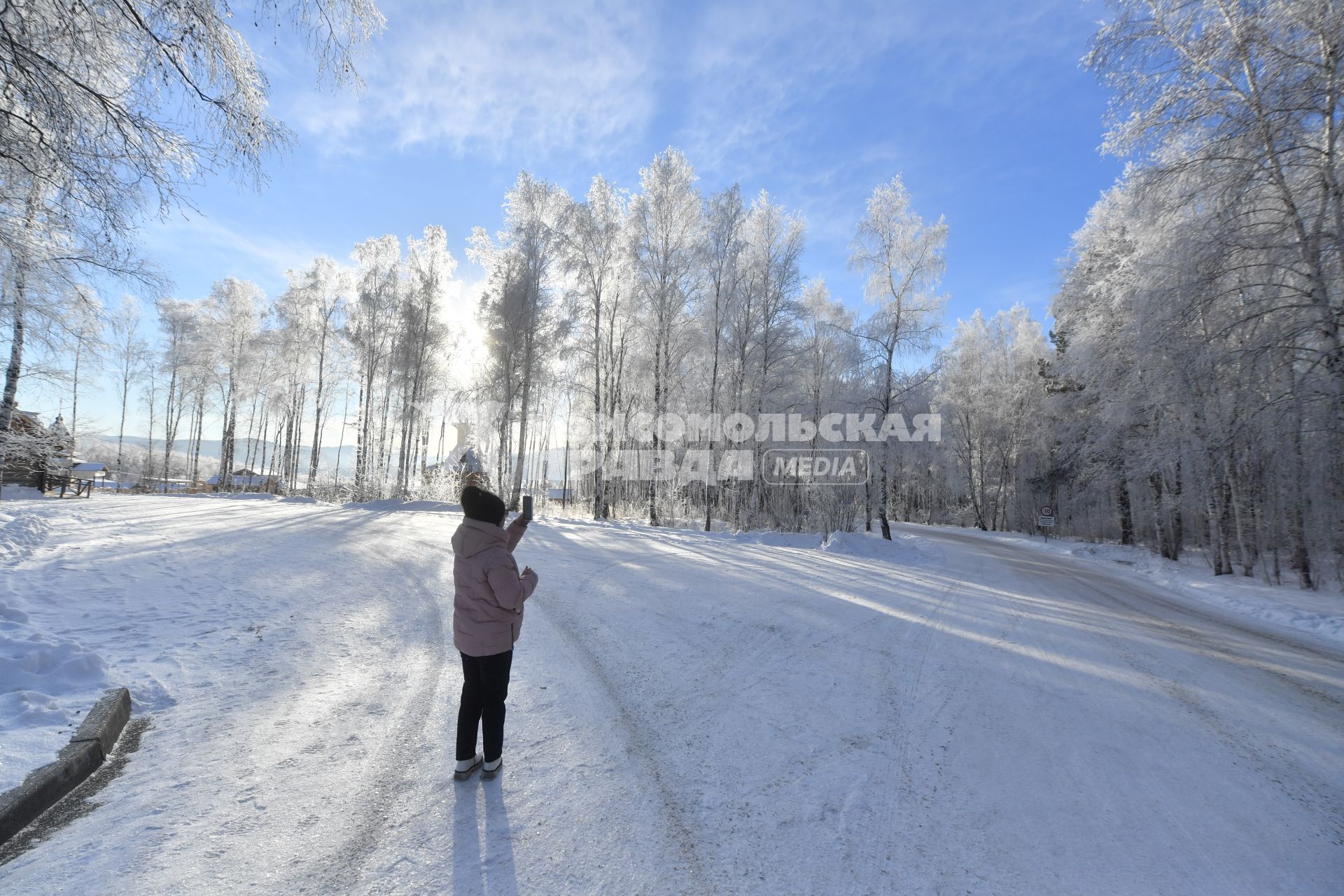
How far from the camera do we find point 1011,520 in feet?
112

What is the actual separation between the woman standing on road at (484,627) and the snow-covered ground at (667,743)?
0.22m

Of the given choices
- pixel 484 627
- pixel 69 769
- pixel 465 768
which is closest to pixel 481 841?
pixel 465 768

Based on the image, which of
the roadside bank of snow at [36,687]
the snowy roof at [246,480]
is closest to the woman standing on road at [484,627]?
the roadside bank of snow at [36,687]

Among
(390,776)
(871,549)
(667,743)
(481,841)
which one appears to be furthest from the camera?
(871,549)

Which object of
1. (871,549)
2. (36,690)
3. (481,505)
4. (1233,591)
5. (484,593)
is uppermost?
(481,505)

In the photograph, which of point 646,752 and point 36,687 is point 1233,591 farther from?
point 36,687

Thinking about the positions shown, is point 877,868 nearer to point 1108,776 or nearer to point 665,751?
point 665,751

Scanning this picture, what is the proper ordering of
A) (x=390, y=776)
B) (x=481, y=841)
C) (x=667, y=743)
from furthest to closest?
(x=667, y=743), (x=390, y=776), (x=481, y=841)

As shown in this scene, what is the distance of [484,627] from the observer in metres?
2.98

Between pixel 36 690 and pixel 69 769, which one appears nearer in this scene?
pixel 69 769

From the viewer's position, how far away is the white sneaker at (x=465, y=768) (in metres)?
2.87

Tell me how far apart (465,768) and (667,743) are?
121cm

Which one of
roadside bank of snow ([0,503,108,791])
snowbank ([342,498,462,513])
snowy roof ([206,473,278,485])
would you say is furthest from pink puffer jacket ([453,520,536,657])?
snowy roof ([206,473,278,485])

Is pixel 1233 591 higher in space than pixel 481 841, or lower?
lower
